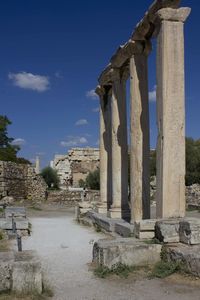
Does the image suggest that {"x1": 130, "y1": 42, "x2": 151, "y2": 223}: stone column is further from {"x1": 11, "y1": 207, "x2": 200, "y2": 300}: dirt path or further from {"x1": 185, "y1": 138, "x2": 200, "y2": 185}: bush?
{"x1": 185, "y1": 138, "x2": 200, "y2": 185}: bush

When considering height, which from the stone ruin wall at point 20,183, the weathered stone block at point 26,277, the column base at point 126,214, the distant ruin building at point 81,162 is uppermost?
the distant ruin building at point 81,162

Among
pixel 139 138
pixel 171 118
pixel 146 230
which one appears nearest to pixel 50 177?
pixel 139 138

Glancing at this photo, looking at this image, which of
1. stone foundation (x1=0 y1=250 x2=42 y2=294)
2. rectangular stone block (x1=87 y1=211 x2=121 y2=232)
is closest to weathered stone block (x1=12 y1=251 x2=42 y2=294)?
stone foundation (x1=0 y1=250 x2=42 y2=294)

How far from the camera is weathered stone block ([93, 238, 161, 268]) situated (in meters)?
8.09

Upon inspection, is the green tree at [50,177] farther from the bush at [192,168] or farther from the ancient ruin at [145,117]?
the ancient ruin at [145,117]

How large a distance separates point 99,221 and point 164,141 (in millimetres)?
5468

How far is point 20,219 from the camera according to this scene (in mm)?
14359

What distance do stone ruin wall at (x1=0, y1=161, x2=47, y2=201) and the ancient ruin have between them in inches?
467

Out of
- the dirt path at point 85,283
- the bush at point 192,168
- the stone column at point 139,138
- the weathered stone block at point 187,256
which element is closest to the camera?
the dirt path at point 85,283

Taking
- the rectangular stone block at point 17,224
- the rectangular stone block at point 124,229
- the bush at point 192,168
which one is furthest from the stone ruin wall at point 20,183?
the rectangular stone block at point 124,229

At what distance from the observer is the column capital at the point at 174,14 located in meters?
10.5

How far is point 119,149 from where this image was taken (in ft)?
51.5

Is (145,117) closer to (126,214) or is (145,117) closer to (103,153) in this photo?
(126,214)

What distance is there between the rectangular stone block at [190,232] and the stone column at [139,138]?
399 centimetres
